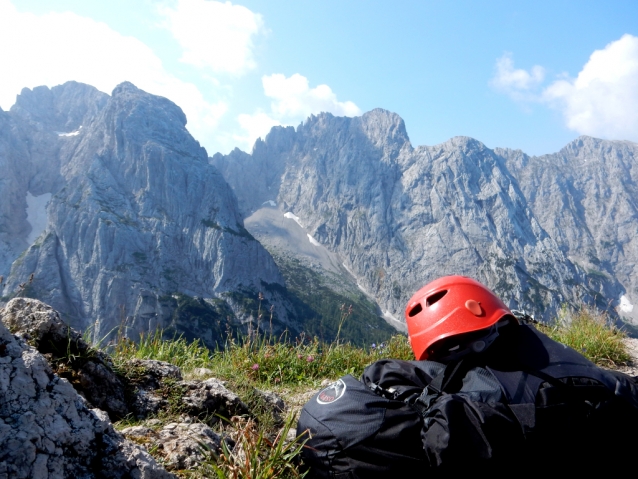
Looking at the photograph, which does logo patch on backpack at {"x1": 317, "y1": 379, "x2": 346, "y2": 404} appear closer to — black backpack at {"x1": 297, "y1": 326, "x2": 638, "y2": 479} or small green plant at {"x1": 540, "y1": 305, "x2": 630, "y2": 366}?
black backpack at {"x1": 297, "y1": 326, "x2": 638, "y2": 479}

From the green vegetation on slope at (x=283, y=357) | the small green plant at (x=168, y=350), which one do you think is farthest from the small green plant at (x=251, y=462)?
the small green plant at (x=168, y=350)

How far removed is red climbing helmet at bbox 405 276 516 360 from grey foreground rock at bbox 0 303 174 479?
9.05 feet

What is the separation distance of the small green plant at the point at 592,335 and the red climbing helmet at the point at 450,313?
5.02m

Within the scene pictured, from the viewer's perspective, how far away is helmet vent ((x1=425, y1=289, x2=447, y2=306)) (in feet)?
14.7

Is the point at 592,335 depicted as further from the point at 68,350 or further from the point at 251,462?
the point at 68,350

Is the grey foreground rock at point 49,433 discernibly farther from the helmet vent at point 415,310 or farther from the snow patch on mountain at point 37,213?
the snow patch on mountain at point 37,213

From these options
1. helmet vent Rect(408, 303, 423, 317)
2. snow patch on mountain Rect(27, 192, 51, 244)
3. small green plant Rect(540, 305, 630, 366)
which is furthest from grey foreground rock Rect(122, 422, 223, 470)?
snow patch on mountain Rect(27, 192, 51, 244)

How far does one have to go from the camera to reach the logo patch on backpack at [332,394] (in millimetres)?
3430

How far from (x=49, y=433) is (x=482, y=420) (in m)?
2.69

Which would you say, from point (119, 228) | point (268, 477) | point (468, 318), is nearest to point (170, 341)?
point (268, 477)

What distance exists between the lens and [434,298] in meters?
4.52

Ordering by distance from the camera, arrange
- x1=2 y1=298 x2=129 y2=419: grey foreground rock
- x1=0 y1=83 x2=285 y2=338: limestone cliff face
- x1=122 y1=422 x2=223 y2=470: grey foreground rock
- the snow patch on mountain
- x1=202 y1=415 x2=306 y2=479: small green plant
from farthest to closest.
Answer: the snow patch on mountain < x1=0 y1=83 x2=285 y2=338: limestone cliff face < x1=2 y1=298 x2=129 y2=419: grey foreground rock < x1=122 y1=422 x2=223 y2=470: grey foreground rock < x1=202 y1=415 x2=306 y2=479: small green plant

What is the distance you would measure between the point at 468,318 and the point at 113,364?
3.74m

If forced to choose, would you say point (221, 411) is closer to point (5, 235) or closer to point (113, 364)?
point (113, 364)
